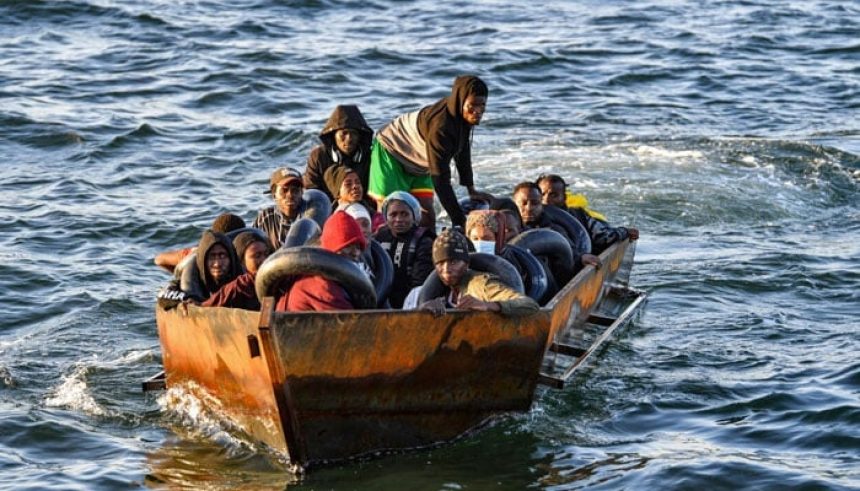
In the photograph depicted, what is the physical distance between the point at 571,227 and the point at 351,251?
340 centimetres

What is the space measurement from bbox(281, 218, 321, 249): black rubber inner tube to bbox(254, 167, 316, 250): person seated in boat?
0.74 m

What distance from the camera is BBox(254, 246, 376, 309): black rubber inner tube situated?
887 cm

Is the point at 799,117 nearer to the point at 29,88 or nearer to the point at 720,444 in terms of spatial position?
the point at 29,88

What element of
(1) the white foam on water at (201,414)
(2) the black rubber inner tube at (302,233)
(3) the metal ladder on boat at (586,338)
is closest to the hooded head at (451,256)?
(3) the metal ladder on boat at (586,338)

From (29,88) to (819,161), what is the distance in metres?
11.5

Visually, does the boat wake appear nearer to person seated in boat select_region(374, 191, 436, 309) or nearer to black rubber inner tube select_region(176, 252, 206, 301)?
black rubber inner tube select_region(176, 252, 206, 301)

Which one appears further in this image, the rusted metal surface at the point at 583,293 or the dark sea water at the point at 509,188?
the rusted metal surface at the point at 583,293

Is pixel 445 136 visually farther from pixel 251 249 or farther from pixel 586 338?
pixel 586 338

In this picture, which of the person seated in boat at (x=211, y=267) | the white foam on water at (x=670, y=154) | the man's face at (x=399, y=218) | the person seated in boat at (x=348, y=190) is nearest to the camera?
the person seated in boat at (x=211, y=267)

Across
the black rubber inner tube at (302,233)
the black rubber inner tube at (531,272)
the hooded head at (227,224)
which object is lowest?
the black rubber inner tube at (531,272)

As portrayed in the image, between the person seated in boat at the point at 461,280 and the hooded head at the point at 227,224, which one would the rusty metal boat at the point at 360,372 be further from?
the hooded head at the point at 227,224

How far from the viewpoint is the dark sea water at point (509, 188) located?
980 cm

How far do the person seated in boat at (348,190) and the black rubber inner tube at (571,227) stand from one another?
144 centimetres

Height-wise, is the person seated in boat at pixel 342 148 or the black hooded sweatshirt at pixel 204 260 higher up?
the person seated in boat at pixel 342 148
